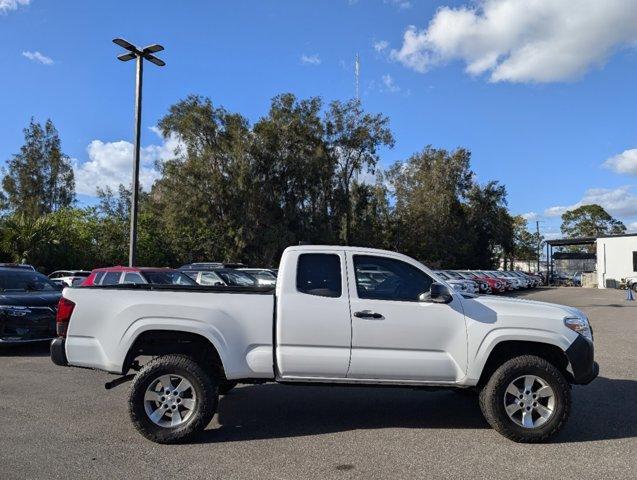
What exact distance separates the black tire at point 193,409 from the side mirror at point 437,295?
90.4 inches

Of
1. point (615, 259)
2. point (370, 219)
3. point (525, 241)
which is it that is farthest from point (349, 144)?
point (525, 241)

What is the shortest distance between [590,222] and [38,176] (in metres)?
97.9

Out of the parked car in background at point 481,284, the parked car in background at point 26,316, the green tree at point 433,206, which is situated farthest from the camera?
the green tree at point 433,206

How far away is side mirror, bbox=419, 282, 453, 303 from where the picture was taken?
552 centimetres

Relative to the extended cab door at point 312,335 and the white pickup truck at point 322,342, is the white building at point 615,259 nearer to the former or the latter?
the white pickup truck at point 322,342

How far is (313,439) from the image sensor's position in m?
5.57

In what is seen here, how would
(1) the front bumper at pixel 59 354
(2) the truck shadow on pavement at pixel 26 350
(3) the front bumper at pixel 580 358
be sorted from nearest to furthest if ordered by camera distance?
1. (3) the front bumper at pixel 580 358
2. (1) the front bumper at pixel 59 354
3. (2) the truck shadow on pavement at pixel 26 350

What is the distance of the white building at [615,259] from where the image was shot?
5162cm

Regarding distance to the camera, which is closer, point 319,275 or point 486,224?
point 319,275

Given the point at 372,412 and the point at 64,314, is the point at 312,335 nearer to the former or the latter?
the point at 372,412

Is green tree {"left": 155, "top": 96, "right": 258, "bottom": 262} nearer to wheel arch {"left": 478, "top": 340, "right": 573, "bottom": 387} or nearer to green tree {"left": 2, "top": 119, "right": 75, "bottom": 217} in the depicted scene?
green tree {"left": 2, "top": 119, "right": 75, "bottom": 217}

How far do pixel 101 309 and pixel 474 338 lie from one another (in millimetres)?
3786

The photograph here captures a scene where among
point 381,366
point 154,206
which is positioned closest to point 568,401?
point 381,366

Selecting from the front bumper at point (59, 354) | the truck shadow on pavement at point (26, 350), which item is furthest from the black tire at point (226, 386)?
the truck shadow on pavement at point (26, 350)
